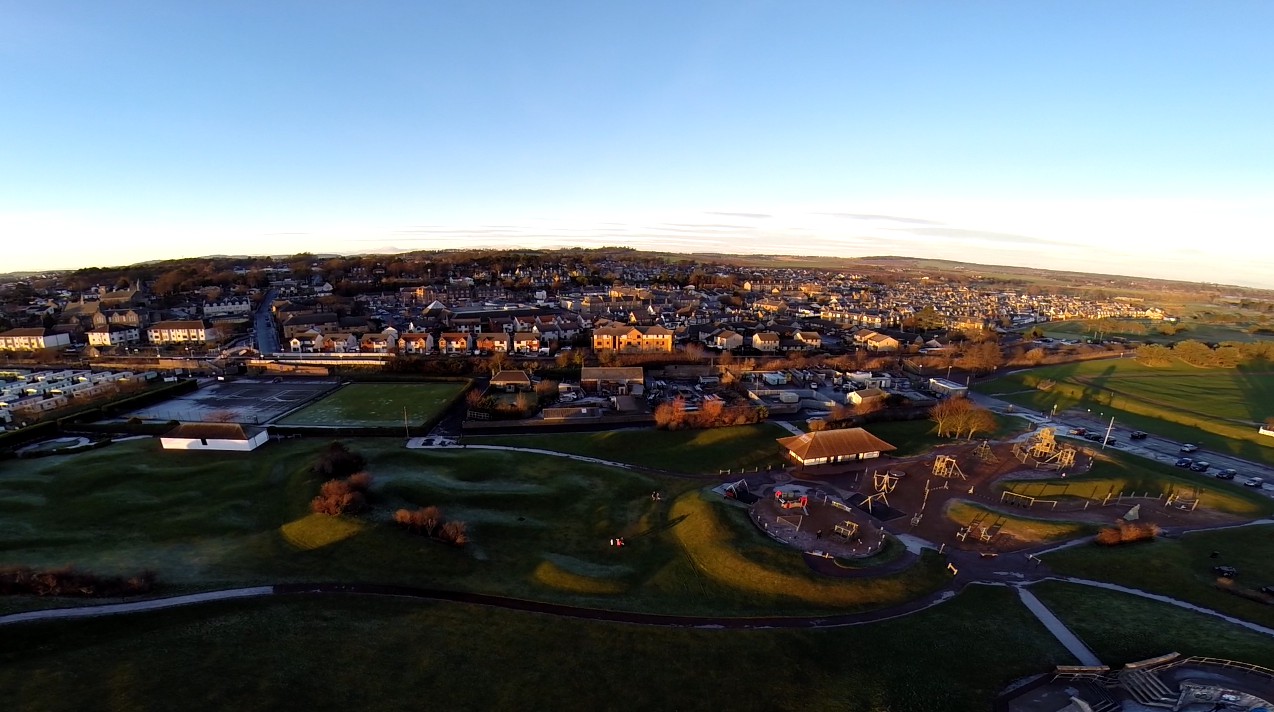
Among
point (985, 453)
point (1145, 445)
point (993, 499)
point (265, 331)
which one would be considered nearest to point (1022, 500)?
point (993, 499)

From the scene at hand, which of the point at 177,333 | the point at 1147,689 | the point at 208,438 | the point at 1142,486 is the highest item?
the point at 177,333

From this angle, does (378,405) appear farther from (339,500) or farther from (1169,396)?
(1169,396)

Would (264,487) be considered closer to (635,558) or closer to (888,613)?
(635,558)

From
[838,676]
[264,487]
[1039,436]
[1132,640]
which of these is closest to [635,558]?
[838,676]

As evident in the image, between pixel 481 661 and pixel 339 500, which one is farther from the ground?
pixel 339 500

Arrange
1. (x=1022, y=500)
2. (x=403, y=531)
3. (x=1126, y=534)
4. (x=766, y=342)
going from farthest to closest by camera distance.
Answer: (x=766, y=342) < (x=1022, y=500) < (x=1126, y=534) < (x=403, y=531)

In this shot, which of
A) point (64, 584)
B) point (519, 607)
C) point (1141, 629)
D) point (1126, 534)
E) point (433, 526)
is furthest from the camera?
point (1126, 534)

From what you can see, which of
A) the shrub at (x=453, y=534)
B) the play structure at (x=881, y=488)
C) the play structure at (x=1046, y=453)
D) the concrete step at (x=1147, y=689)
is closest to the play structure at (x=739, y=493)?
the play structure at (x=881, y=488)
